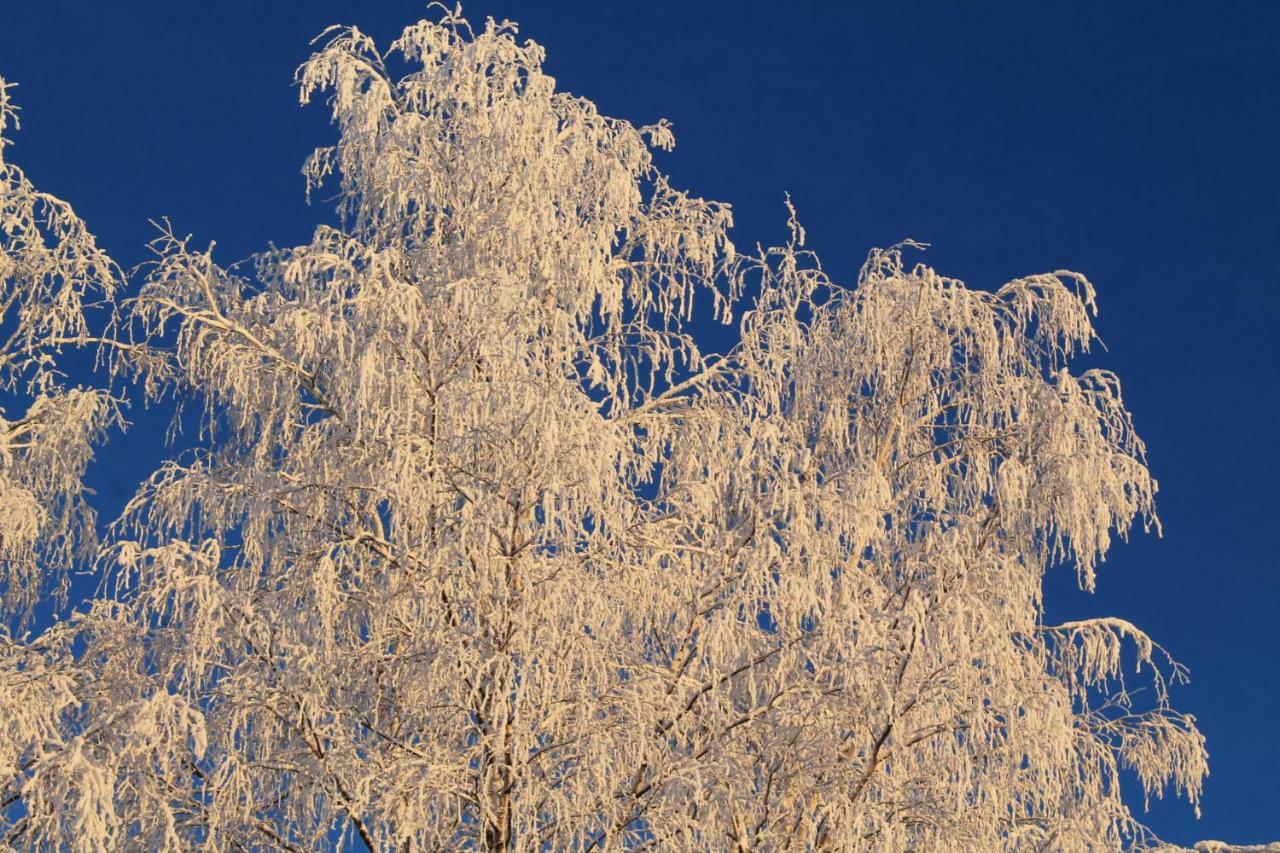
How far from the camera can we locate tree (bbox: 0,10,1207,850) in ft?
22.6

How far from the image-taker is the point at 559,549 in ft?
23.7

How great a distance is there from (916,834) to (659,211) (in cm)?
389

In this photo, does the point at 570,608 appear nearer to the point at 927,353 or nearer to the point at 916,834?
the point at 916,834

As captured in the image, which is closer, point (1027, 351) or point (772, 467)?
point (772, 467)

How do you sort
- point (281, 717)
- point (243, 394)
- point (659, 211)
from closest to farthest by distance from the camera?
point (281, 717) → point (243, 394) → point (659, 211)

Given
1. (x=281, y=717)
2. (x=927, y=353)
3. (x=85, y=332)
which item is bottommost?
(x=281, y=717)

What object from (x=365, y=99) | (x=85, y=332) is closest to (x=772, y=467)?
(x=365, y=99)

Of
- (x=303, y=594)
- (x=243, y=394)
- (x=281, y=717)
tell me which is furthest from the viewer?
(x=243, y=394)

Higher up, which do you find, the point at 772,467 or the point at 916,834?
the point at 772,467

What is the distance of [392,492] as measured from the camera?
692 centimetres

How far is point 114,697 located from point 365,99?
3.59 metres

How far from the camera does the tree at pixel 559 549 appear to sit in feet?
22.6

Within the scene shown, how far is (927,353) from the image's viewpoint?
353 inches

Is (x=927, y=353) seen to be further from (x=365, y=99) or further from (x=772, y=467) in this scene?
(x=365, y=99)
